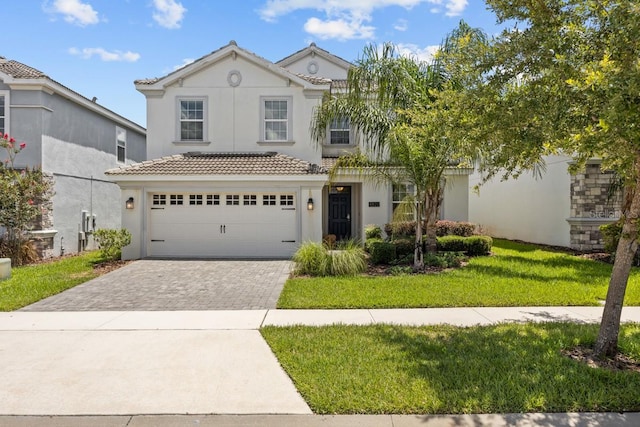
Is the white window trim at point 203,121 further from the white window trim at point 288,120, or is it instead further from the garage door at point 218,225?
the garage door at point 218,225

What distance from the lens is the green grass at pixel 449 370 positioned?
3943 mm

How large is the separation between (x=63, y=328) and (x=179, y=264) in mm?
6298

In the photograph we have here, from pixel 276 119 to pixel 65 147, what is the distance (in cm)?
800

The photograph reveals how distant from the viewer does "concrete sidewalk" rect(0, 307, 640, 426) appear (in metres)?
3.77

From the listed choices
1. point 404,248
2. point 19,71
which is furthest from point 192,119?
point 404,248

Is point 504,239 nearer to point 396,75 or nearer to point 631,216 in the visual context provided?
point 396,75

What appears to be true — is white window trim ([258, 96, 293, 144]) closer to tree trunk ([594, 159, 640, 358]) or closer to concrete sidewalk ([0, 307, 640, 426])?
concrete sidewalk ([0, 307, 640, 426])

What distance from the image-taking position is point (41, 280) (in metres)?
10.2

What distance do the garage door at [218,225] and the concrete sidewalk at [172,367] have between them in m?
6.89

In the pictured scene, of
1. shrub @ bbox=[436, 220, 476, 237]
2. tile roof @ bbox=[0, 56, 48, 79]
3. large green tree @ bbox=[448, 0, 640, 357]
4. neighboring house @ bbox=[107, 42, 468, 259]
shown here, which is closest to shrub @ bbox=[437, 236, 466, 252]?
shrub @ bbox=[436, 220, 476, 237]

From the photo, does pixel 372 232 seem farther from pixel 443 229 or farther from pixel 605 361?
pixel 605 361

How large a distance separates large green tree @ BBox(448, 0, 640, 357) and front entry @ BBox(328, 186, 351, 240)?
1178cm

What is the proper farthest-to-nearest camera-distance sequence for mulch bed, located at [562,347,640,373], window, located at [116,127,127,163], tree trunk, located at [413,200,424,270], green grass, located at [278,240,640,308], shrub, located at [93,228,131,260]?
window, located at [116,127,127,163], shrub, located at [93,228,131,260], tree trunk, located at [413,200,424,270], green grass, located at [278,240,640,308], mulch bed, located at [562,347,640,373]

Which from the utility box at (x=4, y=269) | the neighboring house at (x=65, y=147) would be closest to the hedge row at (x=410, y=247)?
the utility box at (x=4, y=269)
